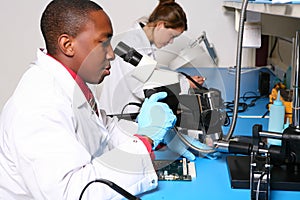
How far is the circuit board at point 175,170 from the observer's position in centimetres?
102

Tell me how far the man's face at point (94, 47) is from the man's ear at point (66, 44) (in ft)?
0.04

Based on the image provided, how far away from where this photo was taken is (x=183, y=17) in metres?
1.98

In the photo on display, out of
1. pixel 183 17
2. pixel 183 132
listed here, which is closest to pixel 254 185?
pixel 183 132

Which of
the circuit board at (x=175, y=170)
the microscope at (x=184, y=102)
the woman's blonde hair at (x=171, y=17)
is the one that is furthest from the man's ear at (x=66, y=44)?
the woman's blonde hair at (x=171, y=17)

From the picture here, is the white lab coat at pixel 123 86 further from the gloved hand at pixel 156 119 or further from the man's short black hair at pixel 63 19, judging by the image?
the man's short black hair at pixel 63 19

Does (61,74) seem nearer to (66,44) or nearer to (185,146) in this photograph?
(66,44)

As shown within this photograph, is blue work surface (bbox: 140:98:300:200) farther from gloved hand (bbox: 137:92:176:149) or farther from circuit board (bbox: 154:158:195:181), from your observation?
gloved hand (bbox: 137:92:176:149)

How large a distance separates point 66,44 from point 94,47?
70mm

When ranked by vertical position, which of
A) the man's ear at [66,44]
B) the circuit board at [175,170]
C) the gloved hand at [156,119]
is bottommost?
the circuit board at [175,170]

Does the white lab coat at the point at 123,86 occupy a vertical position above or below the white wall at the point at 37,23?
below

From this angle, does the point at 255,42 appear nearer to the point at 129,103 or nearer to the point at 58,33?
the point at 129,103

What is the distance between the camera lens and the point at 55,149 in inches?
30.8

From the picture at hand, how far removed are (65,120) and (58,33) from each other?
229 millimetres

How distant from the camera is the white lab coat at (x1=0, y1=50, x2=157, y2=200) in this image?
2.56 feet
